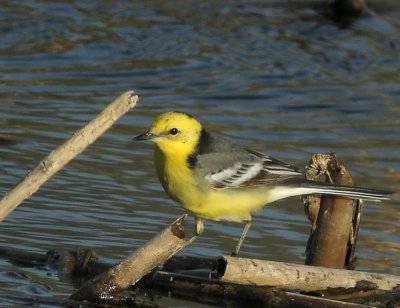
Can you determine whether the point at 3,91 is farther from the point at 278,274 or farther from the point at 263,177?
the point at 278,274

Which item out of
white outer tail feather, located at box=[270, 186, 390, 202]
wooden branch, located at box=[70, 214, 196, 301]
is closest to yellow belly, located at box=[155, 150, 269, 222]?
white outer tail feather, located at box=[270, 186, 390, 202]

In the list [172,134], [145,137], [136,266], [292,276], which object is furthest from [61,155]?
[172,134]

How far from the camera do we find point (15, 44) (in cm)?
1723

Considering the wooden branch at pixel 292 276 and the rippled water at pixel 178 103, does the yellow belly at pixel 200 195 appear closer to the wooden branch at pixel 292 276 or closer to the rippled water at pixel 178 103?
the rippled water at pixel 178 103

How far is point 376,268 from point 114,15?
363 inches

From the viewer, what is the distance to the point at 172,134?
9602 mm

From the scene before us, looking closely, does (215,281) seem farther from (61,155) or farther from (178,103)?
(178,103)

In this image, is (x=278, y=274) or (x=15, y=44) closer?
(x=278, y=274)

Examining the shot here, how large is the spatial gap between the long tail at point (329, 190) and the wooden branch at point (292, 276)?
2.18ft

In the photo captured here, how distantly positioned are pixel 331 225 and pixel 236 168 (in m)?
0.70

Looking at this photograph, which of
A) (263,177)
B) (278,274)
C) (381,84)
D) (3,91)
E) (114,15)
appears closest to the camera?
(278,274)

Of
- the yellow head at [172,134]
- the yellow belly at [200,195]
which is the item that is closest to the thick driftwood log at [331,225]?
the yellow belly at [200,195]

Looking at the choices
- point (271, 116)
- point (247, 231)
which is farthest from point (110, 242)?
point (271, 116)

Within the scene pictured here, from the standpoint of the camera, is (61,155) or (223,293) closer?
(61,155)
